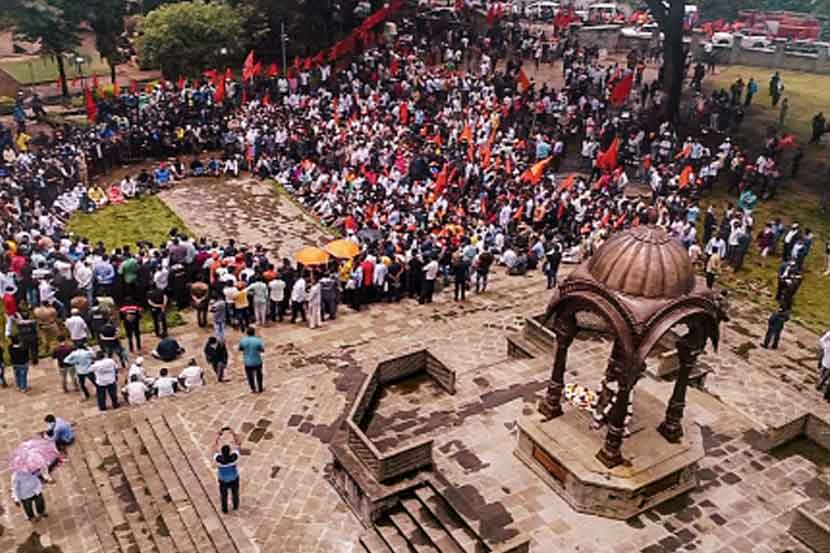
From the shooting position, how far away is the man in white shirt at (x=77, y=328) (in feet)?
56.4

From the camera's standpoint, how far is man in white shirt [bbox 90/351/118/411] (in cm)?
1583

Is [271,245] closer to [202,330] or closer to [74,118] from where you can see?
[202,330]

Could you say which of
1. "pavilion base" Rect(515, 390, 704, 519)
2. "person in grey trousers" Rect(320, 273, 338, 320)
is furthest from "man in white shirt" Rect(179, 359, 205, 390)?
"pavilion base" Rect(515, 390, 704, 519)

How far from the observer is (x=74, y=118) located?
121 ft

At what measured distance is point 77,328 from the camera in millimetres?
17281

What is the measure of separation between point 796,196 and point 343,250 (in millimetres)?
18115

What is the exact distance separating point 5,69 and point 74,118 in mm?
13222

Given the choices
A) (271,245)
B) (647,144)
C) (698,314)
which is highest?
(698,314)

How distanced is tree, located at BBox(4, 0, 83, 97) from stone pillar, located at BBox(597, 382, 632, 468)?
33.0 m

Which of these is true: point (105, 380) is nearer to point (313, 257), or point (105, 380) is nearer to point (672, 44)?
point (313, 257)

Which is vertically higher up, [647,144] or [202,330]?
[647,144]

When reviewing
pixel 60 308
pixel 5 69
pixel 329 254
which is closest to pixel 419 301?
pixel 329 254

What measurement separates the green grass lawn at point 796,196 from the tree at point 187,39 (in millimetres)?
23011

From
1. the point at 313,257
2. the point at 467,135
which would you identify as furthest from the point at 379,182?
the point at 313,257
